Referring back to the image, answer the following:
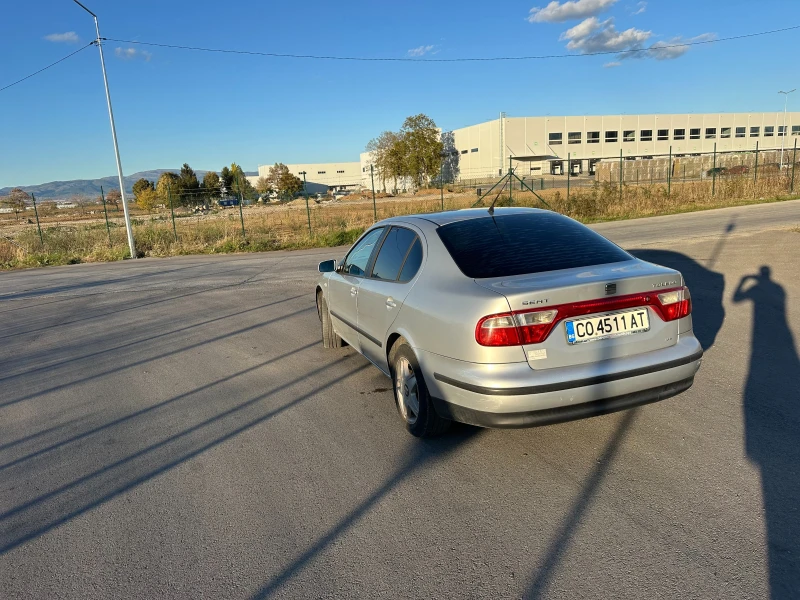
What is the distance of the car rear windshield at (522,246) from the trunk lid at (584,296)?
18 cm

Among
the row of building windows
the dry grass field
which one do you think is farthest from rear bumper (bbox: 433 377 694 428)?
the row of building windows

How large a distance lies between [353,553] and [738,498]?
205 centimetres

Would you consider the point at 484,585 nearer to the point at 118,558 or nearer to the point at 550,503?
the point at 550,503

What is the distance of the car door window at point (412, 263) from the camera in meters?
4.17

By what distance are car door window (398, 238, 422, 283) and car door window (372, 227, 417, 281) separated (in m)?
0.07

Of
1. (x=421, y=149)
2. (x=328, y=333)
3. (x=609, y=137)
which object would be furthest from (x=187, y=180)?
(x=328, y=333)

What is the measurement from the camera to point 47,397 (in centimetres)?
536

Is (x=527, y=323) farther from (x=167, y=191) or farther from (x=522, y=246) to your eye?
(x=167, y=191)

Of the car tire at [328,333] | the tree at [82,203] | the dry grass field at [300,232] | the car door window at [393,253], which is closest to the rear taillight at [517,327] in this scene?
the car door window at [393,253]

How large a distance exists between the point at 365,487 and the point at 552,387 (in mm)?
1252

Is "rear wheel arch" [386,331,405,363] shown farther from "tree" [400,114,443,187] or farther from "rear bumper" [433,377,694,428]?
"tree" [400,114,443,187]

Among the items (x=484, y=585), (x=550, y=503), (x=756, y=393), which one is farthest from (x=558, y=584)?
(x=756, y=393)

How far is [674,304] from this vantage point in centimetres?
360

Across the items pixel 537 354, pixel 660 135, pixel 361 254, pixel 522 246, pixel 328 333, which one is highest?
pixel 660 135
